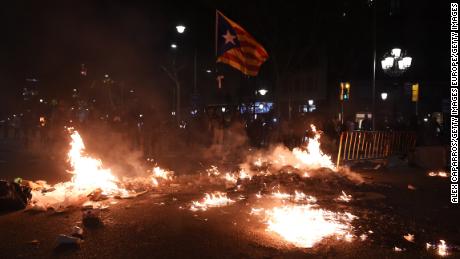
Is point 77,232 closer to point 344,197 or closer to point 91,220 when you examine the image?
point 91,220

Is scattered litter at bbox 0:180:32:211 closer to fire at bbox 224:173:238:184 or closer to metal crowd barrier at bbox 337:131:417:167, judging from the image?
fire at bbox 224:173:238:184

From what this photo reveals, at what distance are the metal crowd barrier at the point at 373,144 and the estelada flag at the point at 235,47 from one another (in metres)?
4.26

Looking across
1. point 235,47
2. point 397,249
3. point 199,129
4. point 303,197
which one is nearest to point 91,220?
point 303,197

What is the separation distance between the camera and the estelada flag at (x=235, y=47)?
46.4 ft

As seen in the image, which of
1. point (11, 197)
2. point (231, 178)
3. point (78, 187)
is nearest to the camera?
point (11, 197)

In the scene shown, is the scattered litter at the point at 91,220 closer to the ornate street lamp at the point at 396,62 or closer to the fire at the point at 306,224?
the fire at the point at 306,224

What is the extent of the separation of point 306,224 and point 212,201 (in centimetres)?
241

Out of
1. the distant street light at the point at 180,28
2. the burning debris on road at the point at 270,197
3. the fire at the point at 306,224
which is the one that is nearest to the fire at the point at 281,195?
the burning debris on road at the point at 270,197

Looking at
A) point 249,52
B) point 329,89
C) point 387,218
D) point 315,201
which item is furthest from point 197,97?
point 329,89

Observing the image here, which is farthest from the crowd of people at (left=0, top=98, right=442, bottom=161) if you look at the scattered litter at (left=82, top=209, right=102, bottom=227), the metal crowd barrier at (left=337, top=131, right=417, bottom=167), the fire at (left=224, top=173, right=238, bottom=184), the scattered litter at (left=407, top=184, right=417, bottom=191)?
the scattered litter at (left=82, top=209, right=102, bottom=227)

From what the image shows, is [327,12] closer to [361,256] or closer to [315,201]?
[315,201]

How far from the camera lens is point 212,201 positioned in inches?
Answer: 331

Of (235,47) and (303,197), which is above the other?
(235,47)

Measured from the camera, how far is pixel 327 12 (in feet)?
71.7
